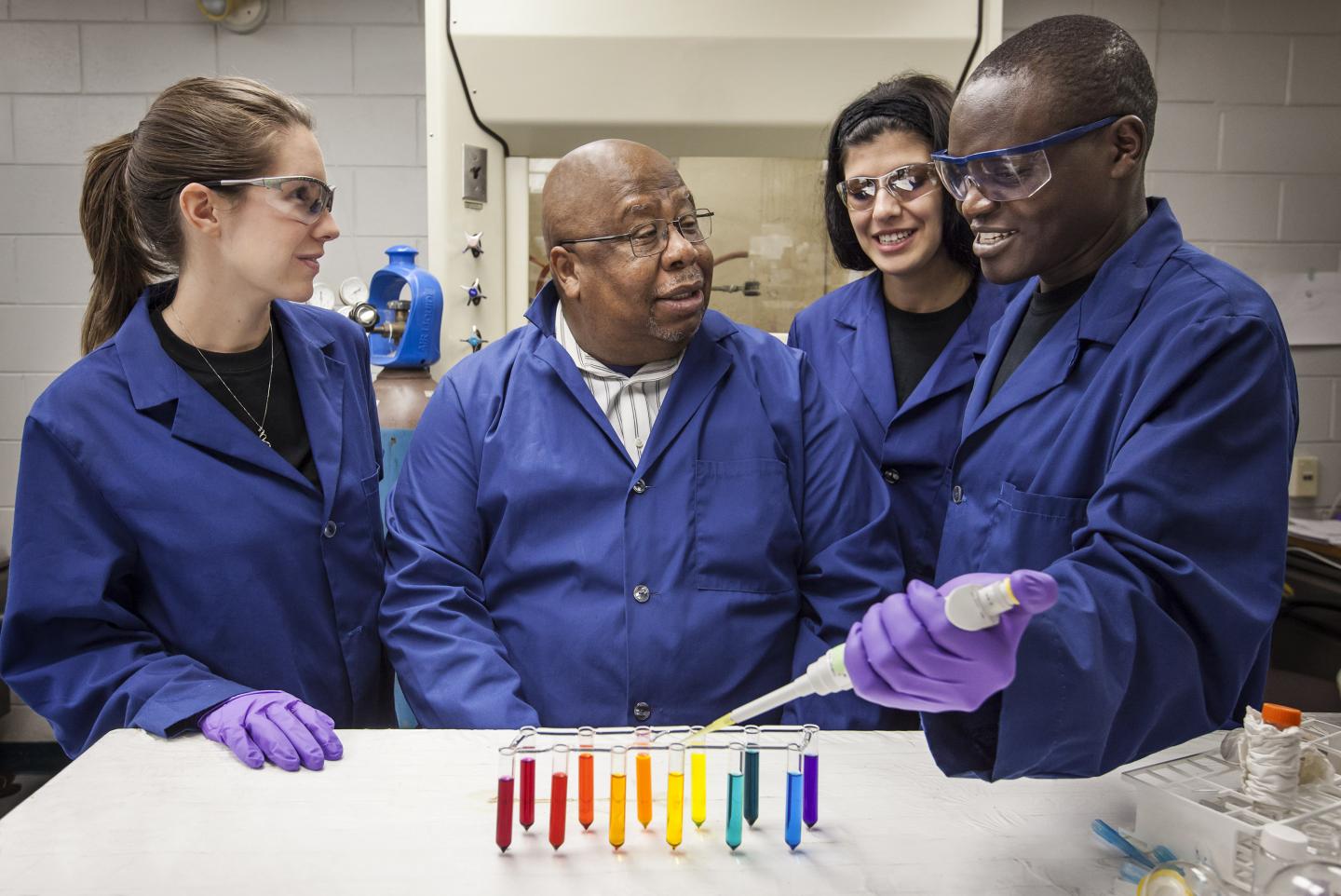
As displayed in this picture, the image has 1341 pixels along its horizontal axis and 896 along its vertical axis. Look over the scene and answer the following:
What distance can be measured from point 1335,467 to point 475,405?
2.97m

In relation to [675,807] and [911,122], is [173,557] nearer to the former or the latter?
[675,807]

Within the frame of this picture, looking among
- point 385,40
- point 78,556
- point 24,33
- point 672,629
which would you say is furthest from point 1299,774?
point 24,33

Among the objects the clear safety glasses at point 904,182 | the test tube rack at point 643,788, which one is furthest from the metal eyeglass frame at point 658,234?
the test tube rack at point 643,788

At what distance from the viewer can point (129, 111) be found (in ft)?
10.1

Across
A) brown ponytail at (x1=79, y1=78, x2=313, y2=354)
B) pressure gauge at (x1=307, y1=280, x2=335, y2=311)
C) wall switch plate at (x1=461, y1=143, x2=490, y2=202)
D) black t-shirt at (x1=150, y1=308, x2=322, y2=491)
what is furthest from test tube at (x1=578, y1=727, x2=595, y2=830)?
pressure gauge at (x1=307, y1=280, x2=335, y2=311)

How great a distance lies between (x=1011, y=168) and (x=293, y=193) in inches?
41.4

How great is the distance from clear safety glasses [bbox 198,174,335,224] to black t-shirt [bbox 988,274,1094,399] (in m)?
1.07

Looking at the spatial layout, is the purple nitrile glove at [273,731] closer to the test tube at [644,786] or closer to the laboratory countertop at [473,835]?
the laboratory countertop at [473,835]

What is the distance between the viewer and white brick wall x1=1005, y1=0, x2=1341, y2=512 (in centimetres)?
312

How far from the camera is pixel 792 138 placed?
263 centimetres

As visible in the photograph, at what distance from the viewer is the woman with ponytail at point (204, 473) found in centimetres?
131

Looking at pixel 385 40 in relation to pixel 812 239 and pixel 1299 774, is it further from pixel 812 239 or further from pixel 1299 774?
pixel 1299 774

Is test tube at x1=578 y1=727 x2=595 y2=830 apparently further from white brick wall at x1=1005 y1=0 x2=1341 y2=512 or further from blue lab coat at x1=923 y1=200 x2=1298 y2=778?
white brick wall at x1=1005 y1=0 x2=1341 y2=512

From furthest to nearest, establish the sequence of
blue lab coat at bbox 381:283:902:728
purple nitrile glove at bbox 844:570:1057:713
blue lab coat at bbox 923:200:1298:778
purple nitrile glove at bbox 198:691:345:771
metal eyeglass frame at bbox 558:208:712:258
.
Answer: metal eyeglass frame at bbox 558:208:712:258, blue lab coat at bbox 381:283:902:728, purple nitrile glove at bbox 198:691:345:771, blue lab coat at bbox 923:200:1298:778, purple nitrile glove at bbox 844:570:1057:713
